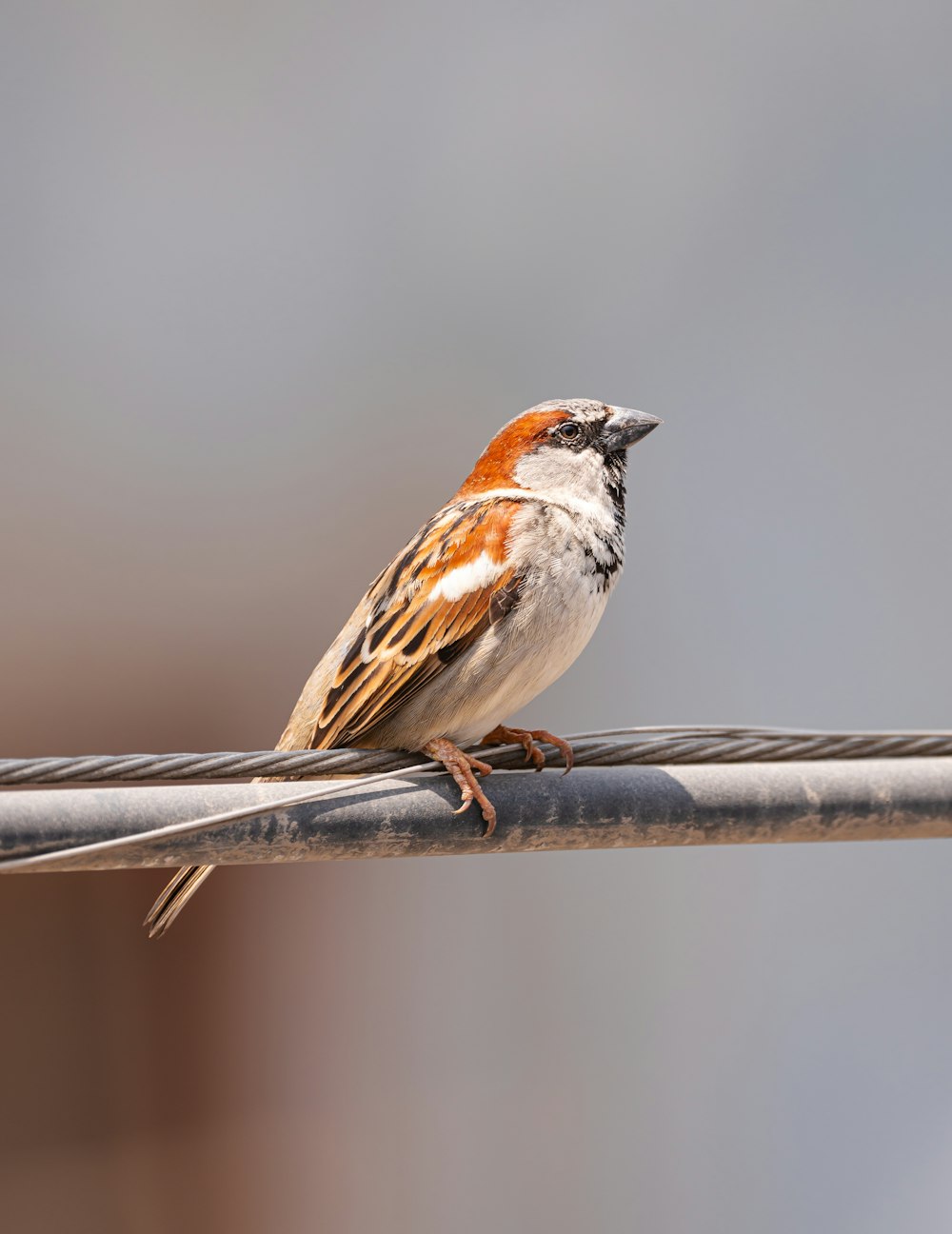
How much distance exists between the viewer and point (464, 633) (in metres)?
3.11

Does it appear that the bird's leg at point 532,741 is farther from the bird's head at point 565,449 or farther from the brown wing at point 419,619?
the bird's head at point 565,449

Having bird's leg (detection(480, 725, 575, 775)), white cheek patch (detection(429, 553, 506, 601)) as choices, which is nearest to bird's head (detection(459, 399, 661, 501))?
white cheek patch (detection(429, 553, 506, 601))

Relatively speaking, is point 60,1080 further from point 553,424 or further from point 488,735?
point 553,424

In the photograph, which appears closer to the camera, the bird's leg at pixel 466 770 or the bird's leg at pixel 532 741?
the bird's leg at pixel 466 770

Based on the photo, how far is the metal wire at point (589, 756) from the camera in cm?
217

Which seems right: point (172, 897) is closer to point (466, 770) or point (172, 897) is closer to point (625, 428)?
point (466, 770)

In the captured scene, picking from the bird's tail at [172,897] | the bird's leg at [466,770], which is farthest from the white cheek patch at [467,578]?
the bird's tail at [172,897]

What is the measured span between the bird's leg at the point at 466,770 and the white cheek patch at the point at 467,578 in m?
0.37

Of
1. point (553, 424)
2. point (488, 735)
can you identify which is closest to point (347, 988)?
point (488, 735)

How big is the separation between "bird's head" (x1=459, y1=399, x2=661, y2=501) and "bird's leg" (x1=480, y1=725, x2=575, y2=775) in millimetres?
709

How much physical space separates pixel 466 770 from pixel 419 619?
1.98ft

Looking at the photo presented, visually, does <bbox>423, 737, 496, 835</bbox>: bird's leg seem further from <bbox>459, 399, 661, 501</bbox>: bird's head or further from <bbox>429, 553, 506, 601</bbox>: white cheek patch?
<bbox>459, 399, 661, 501</bbox>: bird's head

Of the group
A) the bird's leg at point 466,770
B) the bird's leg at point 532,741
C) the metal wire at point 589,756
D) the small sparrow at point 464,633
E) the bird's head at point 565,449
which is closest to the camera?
the metal wire at point 589,756

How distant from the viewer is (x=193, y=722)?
6281mm
